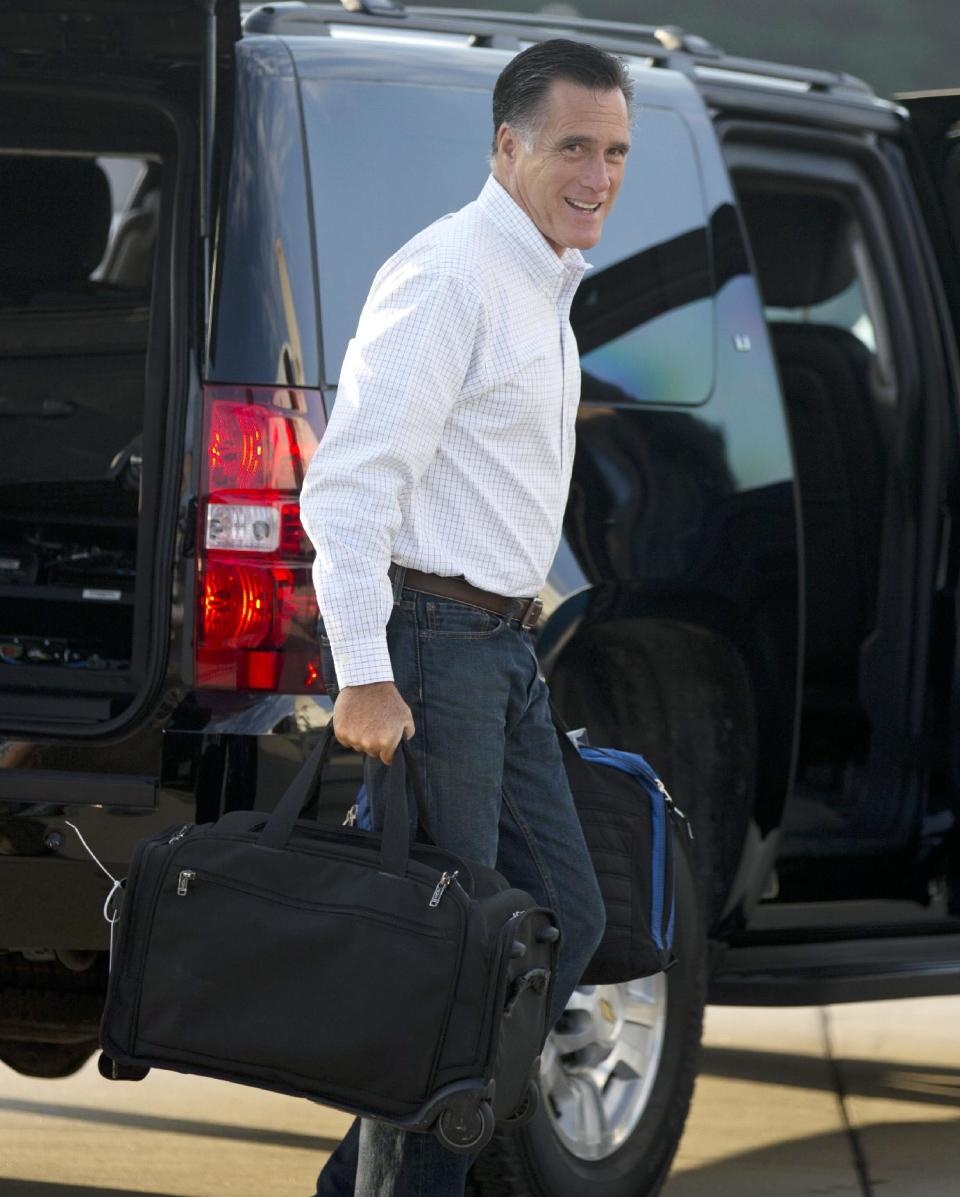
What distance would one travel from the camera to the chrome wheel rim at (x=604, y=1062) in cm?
395

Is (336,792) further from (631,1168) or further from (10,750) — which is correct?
(631,1168)

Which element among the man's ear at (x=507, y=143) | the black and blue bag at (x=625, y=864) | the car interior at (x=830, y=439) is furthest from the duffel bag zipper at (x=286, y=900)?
the car interior at (x=830, y=439)

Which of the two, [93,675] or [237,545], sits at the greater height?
[237,545]

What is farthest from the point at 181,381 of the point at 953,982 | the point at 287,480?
the point at 953,982

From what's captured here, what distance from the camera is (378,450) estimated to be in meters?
2.88

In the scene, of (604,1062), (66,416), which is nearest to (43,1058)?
(604,1062)

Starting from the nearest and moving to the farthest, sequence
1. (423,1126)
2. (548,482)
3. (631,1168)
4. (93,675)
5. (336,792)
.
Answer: (423,1126), (548,482), (336,792), (93,675), (631,1168)

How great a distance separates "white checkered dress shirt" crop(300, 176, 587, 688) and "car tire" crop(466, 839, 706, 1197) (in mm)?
1146

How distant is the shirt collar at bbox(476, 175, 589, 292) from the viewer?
10.0 ft

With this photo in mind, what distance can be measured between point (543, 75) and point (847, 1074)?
305 centimetres

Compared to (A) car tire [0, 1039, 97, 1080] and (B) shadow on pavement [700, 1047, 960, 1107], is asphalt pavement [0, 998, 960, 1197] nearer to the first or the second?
(B) shadow on pavement [700, 1047, 960, 1107]

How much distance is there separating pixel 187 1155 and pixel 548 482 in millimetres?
1979

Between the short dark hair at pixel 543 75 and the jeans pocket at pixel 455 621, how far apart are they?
0.67 metres

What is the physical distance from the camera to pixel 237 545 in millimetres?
3482
